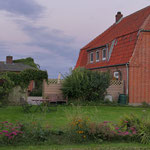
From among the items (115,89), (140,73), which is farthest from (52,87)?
(140,73)

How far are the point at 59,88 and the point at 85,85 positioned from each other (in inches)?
99.8

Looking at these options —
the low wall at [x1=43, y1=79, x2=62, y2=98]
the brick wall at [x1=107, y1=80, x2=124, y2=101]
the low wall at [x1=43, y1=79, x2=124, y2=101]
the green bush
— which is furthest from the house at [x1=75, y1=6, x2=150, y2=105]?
the low wall at [x1=43, y1=79, x2=62, y2=98]

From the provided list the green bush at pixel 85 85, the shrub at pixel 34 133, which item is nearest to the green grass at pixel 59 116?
the shrub at pixel 34 133

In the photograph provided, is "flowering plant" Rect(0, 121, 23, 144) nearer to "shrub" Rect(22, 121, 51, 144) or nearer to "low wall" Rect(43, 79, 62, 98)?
"shrub" Rect(22, 121, 51, 144)

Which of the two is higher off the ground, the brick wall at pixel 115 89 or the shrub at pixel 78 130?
the brick wall at pixel 115 89

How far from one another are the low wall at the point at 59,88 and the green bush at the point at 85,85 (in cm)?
90

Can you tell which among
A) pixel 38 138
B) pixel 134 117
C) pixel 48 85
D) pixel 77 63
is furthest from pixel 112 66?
pixel 38 138

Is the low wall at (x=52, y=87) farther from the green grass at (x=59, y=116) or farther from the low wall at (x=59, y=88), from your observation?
the green grass at (x=59, y=116)

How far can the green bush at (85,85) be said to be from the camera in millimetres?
19547

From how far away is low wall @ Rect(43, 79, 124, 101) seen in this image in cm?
2080

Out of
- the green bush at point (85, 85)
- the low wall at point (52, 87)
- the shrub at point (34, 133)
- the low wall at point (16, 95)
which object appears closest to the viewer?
the shrub at point (34, 133)

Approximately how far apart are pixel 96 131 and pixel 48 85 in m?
13.6

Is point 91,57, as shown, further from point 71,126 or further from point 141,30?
point 71,126

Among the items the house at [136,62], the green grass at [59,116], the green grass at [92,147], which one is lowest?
the green grass at [92,147]
